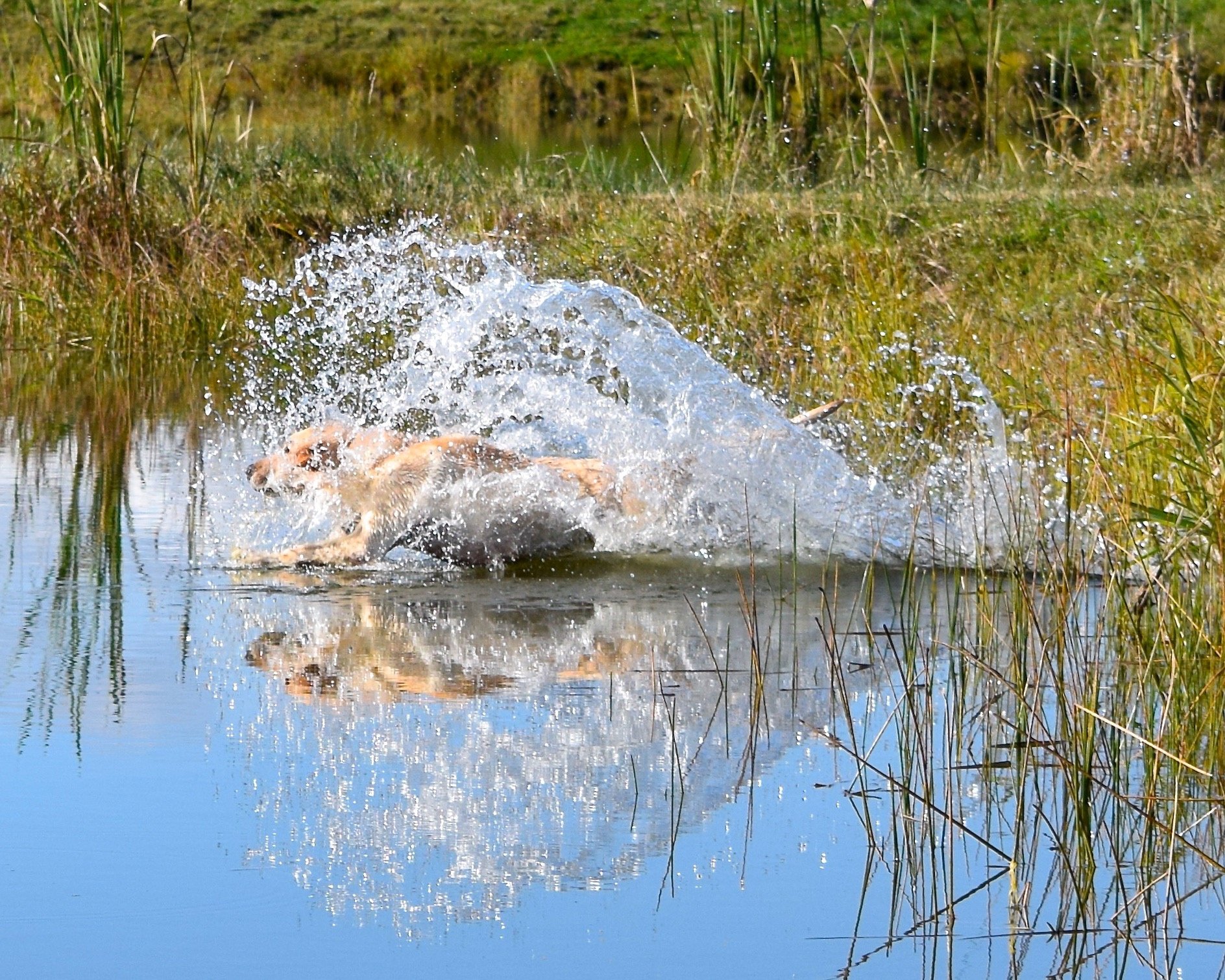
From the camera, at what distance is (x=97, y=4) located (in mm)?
11562

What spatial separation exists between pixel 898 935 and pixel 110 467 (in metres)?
5.40

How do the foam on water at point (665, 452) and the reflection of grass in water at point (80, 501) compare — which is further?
the foam on water at point (665, 452)

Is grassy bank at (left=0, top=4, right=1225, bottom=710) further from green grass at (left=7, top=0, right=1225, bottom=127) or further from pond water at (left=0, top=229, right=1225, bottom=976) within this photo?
green grass at (left=7, top=0, right=1225, bottom=127)

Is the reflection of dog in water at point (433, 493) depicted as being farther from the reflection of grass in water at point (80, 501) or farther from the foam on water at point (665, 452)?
the reflection of grass in water at point (80, 501)

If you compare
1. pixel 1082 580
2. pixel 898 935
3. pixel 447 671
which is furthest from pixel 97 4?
pixel 898 935

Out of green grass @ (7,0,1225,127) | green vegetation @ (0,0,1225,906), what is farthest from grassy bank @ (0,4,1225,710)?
green grass @ (7,0,1225,127)

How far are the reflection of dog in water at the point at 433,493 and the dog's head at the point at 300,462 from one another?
0.07 meters

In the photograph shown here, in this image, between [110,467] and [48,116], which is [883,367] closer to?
[110,467]

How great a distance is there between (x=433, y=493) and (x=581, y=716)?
2.16 meters

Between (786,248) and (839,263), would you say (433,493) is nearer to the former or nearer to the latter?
(839,263)

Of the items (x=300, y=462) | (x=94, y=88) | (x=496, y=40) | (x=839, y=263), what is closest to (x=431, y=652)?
(x=300, y=462)

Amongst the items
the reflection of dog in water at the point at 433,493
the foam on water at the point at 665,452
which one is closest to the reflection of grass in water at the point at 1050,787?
the foam on water at the point at 665,452

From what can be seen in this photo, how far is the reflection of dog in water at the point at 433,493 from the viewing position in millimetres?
6828

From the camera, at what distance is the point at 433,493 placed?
6.87m
